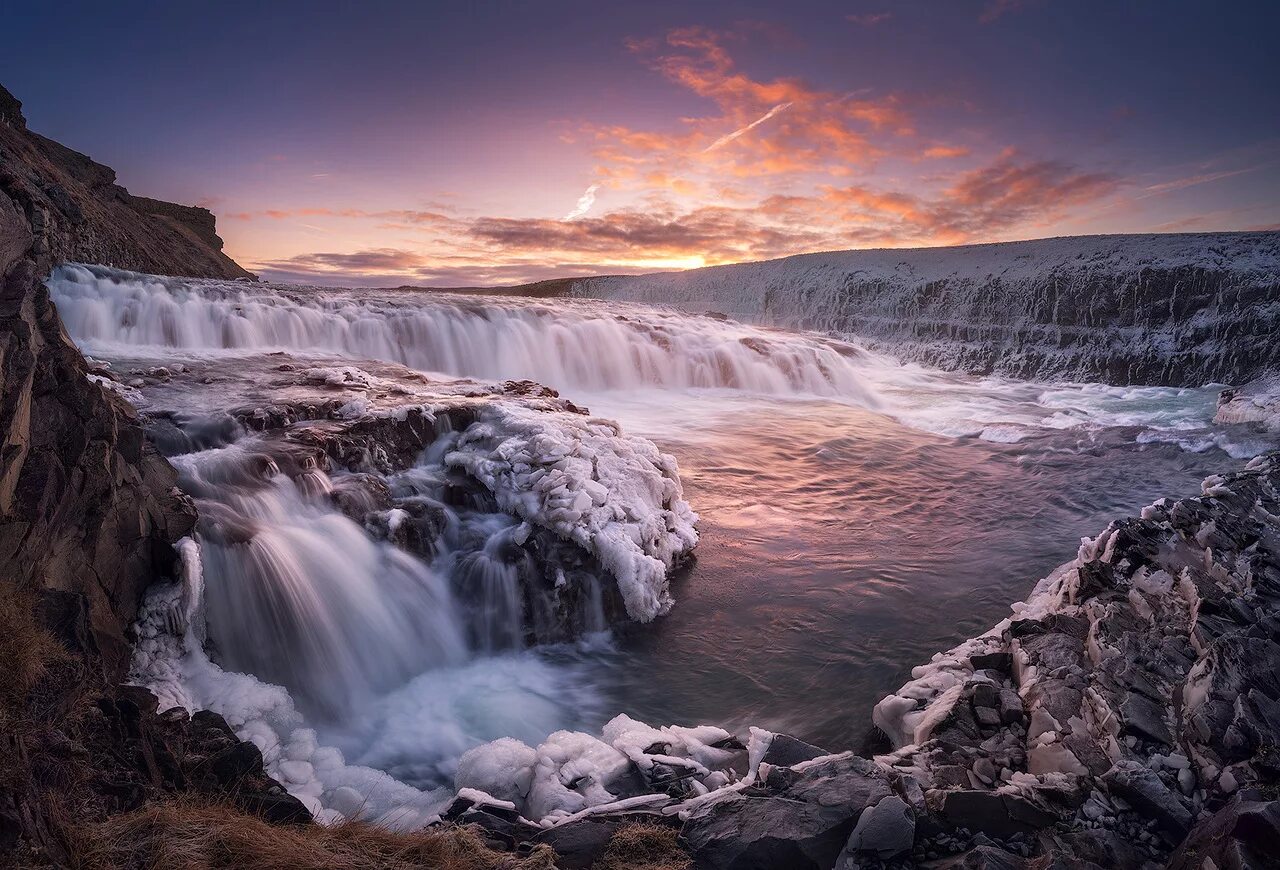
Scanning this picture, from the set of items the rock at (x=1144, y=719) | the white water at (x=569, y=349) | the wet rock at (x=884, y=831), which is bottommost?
the wet rock at (x=884, y=831)

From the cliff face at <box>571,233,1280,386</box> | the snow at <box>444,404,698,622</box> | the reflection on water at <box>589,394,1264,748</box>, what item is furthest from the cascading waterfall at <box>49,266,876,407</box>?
the cliff face at <box>571,233,1280,386</box>

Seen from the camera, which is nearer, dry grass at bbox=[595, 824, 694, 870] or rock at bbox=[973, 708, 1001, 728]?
dry grass at bbox=[595, 824, 694, 870]

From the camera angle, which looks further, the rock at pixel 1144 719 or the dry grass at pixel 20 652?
the rock at pixel 1144 719

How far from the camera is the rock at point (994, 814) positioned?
2.88 m

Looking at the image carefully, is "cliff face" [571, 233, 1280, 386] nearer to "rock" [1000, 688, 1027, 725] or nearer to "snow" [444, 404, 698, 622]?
"snow" [444, 404, 698, 622]

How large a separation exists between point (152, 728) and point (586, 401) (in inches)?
579

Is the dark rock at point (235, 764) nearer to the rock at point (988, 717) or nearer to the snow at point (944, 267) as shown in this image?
the rock at point (988, 717)

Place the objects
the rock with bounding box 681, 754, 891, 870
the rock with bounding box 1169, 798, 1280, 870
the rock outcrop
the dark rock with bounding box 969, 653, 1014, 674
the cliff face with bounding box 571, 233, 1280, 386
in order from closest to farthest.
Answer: the rock with bounding box 1169, 798, 1280, 870 < the rock outcrop < the rock with bounding box 681, 754, 891, 870 < the dark rock with bounding box 969, 653, 1014, 674 < the cliff face with bounding box 571, 233, 1280, 386

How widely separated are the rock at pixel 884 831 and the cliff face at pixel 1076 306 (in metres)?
28.0

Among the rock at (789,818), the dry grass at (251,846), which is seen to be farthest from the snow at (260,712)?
the rock at (789,818)

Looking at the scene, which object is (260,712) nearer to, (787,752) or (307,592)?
(307,592)

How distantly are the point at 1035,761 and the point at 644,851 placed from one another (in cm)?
217

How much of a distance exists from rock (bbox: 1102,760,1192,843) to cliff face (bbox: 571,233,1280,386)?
2713 centimetres

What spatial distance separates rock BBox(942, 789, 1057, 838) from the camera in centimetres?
288
